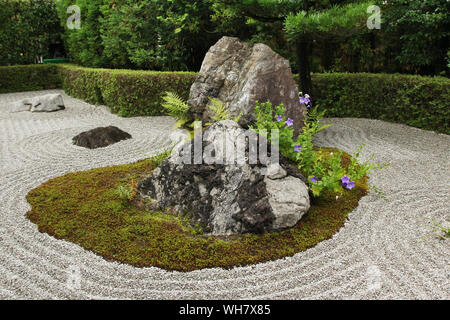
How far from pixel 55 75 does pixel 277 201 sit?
1431 centimetres

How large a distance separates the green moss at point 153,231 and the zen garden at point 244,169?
18 mm

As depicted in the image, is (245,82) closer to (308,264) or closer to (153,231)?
(153,231)

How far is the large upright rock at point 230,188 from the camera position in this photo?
353 cm

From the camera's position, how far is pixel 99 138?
700cm

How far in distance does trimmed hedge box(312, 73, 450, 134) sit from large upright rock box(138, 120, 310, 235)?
450 centimetres

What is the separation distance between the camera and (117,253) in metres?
3.33

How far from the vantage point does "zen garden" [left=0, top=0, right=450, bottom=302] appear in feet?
10.00

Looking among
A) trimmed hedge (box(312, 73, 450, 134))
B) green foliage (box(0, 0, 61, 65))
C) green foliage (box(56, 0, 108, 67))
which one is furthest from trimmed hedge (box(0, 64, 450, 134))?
green foliage (box(0, 0, 61, 65))

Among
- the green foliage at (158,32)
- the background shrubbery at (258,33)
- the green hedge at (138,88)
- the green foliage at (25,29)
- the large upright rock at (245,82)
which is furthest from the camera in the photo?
the green foliage at (25,29)

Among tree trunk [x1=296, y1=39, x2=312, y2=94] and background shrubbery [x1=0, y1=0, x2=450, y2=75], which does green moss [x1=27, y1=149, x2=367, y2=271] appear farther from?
tree trunk [x1=296, y1=39, x2=312, y2=94]

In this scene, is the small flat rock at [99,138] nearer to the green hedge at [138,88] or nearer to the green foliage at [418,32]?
the green hedge at [138,88]

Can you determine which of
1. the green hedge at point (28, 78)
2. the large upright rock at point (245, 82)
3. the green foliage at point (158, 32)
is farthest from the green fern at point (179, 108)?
the green hedge at point (28, 78)

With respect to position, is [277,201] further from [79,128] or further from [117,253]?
[79,128]

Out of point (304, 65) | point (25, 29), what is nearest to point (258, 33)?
point (304, 65)
